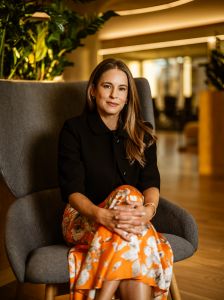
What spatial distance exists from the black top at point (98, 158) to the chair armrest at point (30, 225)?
23cm

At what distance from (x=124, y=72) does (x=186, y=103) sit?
40.9ft

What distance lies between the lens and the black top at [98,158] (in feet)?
6.48

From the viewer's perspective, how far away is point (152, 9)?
9.45 meters

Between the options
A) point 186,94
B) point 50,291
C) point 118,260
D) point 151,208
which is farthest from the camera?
point 186,94

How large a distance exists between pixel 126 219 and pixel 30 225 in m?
0.54

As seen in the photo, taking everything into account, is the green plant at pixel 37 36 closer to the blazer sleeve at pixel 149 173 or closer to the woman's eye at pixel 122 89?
the woman's eye at pixel 122 89

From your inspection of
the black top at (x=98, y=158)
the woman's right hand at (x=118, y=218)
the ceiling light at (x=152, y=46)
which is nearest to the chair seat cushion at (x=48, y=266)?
the woman's right hand at (x=118, y=218)

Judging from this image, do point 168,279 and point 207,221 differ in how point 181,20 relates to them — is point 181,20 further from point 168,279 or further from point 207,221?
point 168,279

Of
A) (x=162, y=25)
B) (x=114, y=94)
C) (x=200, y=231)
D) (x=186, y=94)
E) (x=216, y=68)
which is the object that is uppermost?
(x=162, y=25)

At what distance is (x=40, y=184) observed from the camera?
85.4 inches

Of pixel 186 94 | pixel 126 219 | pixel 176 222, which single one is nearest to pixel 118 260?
pixel 126 219

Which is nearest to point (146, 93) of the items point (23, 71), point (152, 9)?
point (23, 71)

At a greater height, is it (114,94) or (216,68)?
(216,68)

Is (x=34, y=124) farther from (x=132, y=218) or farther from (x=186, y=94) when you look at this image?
(x=186, y=94)
